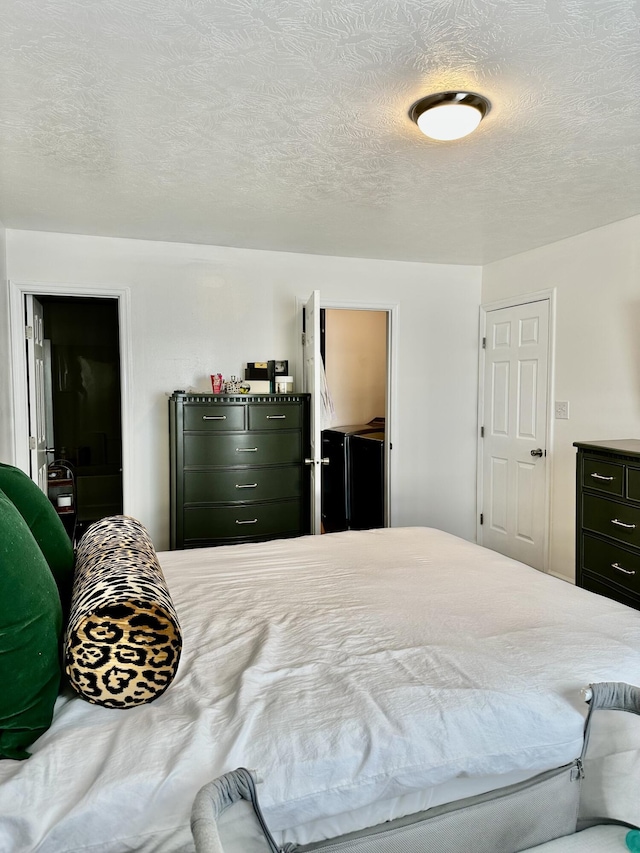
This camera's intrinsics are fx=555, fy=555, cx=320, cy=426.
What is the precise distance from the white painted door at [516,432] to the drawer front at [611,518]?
44.1 inches

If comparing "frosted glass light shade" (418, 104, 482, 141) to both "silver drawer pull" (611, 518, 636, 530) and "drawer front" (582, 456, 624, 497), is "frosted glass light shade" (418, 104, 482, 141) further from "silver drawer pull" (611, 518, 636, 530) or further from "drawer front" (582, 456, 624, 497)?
"silver drawer pull" (611, 518, 636, 530)

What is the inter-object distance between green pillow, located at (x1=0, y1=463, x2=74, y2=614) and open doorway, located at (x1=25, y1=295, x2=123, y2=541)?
4.29 meters

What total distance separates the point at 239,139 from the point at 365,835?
237cm

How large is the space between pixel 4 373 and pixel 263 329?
1.76 m

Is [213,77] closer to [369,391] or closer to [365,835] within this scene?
[365,835]

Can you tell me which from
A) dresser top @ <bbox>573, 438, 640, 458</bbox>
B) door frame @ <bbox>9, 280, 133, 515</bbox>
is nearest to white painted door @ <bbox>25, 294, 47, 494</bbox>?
door frame @ <bbox>9, 280, 133, 515</bbox>

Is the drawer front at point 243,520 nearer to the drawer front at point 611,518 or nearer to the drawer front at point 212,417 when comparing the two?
the drawer front at point 212,417

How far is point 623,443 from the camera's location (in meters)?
3.10

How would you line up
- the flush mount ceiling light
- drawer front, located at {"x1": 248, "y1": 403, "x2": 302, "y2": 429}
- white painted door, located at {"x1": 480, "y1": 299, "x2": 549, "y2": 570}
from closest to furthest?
the flush mount ceiling light → drawer front, located at {"x1": 248, "y1": 403, "x2": 302, "y2": 429} → white painted door, located at {"x1": 480, "y1": 299, "x2": 549, "y2": 570}

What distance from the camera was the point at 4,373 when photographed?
3.49 meters

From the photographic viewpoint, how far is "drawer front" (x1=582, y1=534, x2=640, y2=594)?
8.78 ft

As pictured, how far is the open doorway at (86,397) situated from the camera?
18.7 ft

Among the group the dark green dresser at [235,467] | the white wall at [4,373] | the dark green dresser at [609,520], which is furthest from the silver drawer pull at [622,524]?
the white wall at [4,373]

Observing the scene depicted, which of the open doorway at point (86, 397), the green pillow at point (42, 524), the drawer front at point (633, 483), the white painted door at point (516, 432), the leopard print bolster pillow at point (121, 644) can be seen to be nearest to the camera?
the leopard print bolster pillow at point (121, 644)
